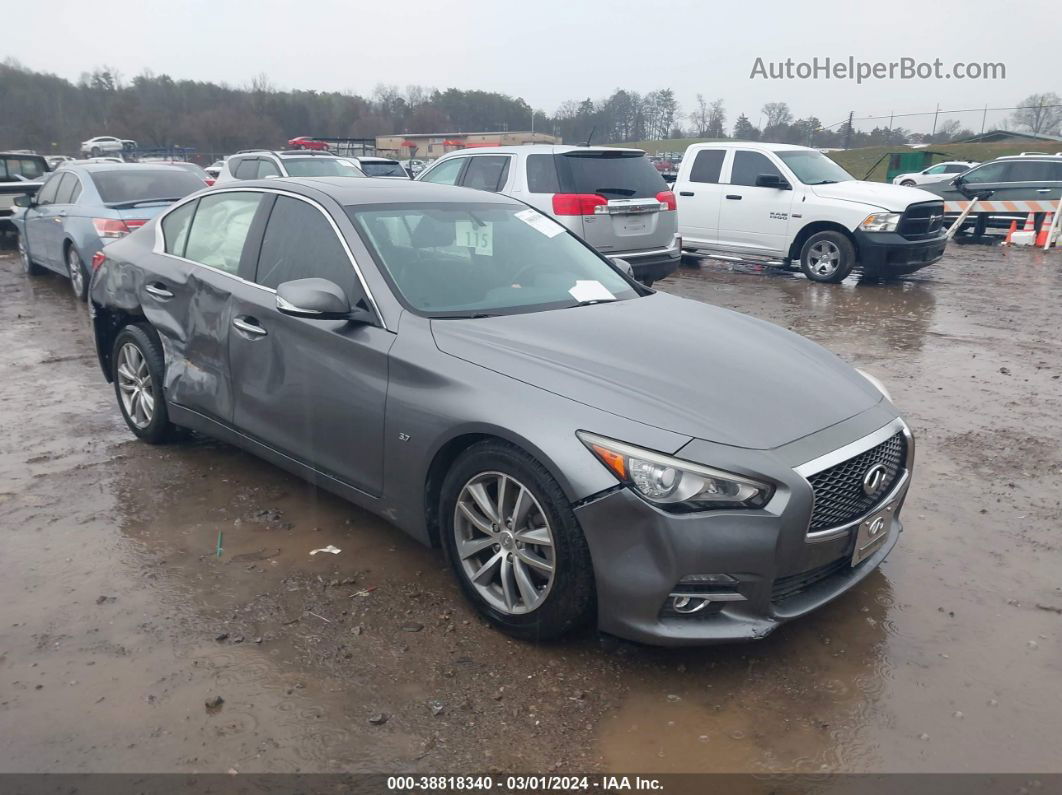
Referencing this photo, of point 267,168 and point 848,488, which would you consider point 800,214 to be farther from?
point 848,488

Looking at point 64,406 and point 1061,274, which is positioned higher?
point 1061,274

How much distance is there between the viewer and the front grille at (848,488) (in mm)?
2896

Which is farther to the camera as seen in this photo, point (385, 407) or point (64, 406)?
point (64, 406)

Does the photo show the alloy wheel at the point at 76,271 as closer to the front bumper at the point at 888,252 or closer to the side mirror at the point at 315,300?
the side mirror at the point at 315,300

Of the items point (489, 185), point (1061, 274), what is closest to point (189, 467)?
point (489, 185)

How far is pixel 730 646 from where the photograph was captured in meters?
3.20

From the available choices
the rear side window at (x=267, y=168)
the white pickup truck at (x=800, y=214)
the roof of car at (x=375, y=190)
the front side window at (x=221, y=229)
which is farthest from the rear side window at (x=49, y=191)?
the white pickup truck at (x=800, y=214)

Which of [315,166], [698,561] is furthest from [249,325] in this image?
[315,166]

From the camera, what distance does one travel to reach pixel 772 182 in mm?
11922

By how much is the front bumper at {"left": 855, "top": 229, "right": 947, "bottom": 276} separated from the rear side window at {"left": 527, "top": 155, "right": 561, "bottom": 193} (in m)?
4.68

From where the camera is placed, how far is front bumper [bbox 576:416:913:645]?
2.71 m

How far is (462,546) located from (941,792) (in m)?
1.79

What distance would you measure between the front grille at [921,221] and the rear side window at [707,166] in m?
2.78

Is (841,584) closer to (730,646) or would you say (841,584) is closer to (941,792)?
(730,646)
